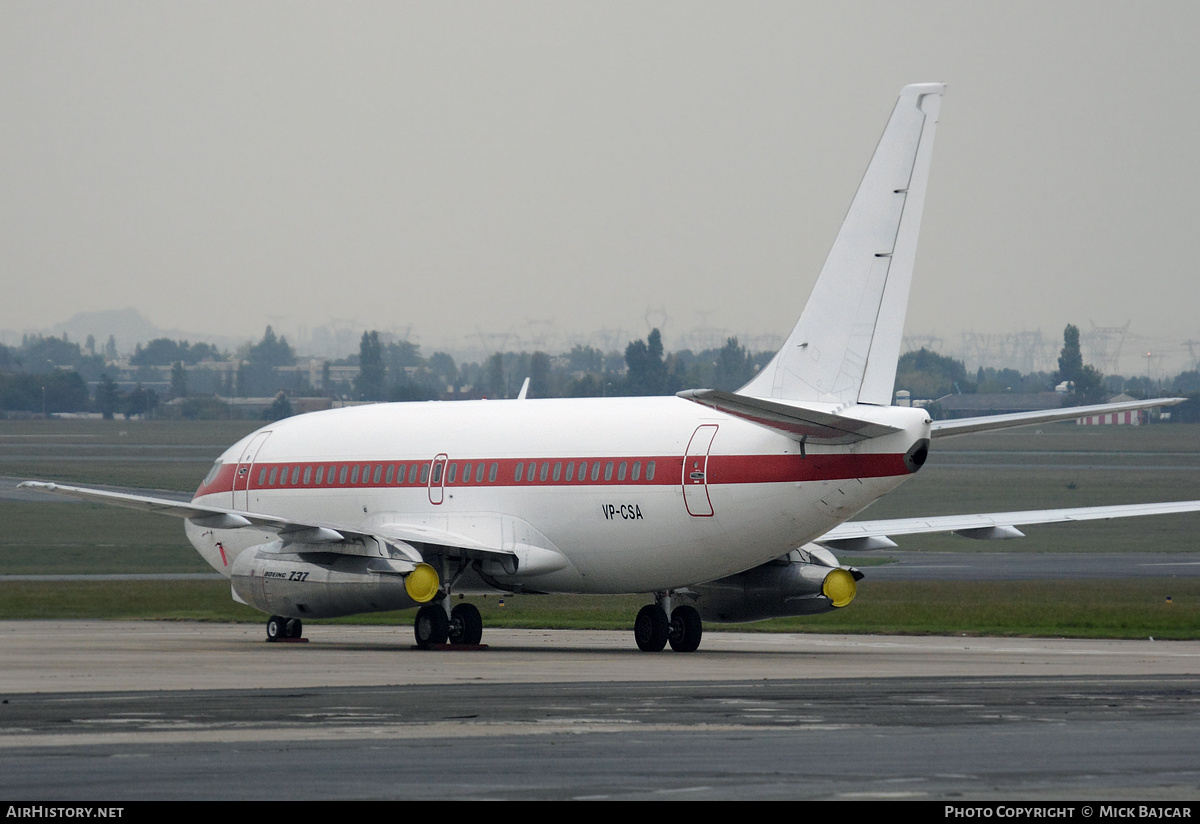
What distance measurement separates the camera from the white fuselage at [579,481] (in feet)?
87.9

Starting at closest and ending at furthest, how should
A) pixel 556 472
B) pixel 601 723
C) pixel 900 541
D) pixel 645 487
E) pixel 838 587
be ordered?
1. pixel 601 723
2. pixel 645 487
3. pixel 838 587
4. pixel 556 472
5. pixel 900 541

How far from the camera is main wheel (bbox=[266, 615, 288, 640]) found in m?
33.8

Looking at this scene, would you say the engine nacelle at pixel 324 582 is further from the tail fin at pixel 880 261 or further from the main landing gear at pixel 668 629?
the tail fin at pixel 880 261

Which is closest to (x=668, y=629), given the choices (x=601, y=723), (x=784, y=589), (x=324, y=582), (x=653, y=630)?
(x=653, y=630)

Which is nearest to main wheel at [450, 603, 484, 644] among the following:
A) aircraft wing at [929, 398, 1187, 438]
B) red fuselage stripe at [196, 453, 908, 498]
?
red fuselage stripe at [196, 453, 908, 498]

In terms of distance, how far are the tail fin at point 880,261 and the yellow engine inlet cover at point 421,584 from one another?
23.9 feet

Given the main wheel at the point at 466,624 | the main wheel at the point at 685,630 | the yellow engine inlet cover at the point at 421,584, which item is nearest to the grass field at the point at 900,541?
the main wheel at the point at 685,630

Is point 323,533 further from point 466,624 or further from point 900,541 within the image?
point 900,541

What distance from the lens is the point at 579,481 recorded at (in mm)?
29984

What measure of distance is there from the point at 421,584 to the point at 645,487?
159 inches

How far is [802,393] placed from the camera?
2712 cm

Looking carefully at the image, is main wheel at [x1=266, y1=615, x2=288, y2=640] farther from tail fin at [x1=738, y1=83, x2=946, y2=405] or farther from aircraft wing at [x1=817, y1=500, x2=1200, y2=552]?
tail fin at [x1=738, y1=83, x2=946, y2=405]

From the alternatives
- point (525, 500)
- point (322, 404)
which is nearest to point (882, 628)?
point (525, 500)

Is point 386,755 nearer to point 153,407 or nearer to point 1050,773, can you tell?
point 1050,773
